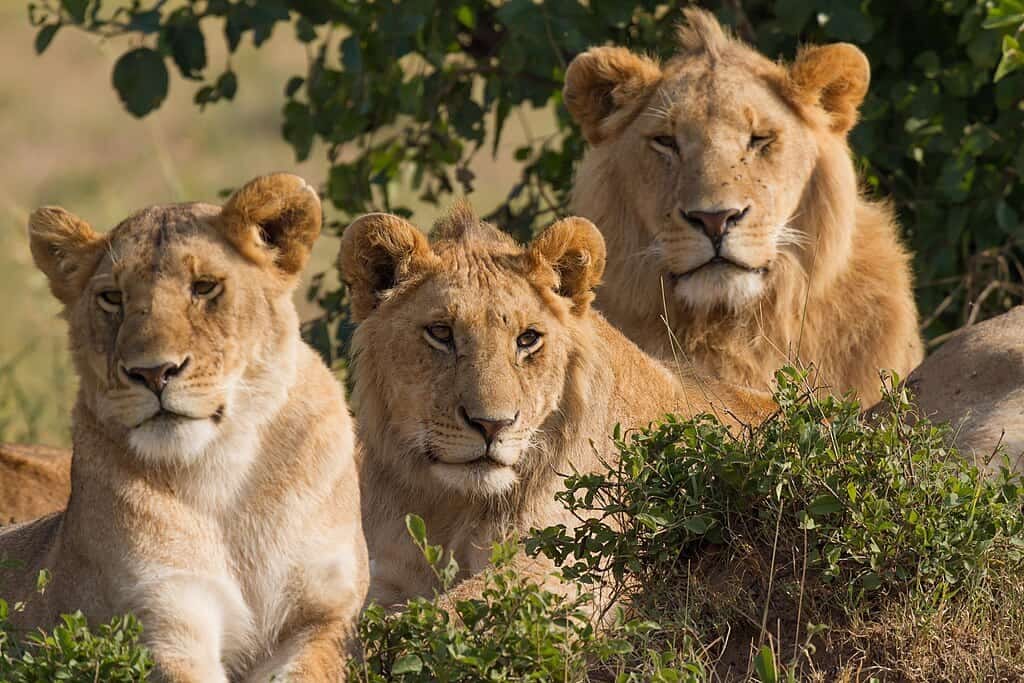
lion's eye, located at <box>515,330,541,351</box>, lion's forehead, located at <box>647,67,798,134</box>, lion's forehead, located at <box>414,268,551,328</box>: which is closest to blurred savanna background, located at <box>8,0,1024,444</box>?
lion's forehead, located at <box>647,67,798,134</box>

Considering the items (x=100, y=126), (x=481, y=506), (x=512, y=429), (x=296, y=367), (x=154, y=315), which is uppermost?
(x=154, y=315)

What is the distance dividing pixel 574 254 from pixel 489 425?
640 mm

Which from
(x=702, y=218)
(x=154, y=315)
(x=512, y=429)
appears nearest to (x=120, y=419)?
(x=154, y=315)

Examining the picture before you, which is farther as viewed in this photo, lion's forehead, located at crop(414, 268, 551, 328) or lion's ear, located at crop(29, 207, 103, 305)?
lion's forehead, located at crop(414, 268, 551, 328)

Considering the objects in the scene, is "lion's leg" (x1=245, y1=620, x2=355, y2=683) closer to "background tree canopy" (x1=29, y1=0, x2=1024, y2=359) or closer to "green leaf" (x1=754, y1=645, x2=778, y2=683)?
"green leaf" (x1=754, y1=645, x2=778, y2=683)

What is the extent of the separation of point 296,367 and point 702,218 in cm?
201

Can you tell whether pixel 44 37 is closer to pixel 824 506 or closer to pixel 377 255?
pixel 377 255

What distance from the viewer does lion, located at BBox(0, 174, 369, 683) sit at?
→ 3422mm

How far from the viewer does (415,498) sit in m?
4.49

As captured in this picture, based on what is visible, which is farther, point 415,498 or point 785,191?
point 785,191

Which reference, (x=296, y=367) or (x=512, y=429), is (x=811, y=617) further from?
(x=296, y=367)

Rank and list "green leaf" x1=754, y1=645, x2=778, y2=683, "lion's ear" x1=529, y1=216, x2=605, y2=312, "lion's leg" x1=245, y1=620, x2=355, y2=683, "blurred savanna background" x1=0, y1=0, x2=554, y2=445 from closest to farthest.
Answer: "green leaf" x1=754, y1=645, x2=778, y2=683
"lion's leg" x1=245, y1=620, x2=355, y2=683
"lion's ear" x1=529, y1=216, x2=605, y2=312
"blurred savanna background" x1=0, y1=0, x2=554, y2=445

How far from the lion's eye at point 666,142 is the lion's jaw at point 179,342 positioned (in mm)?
2233

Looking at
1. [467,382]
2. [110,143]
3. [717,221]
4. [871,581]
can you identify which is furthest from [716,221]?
[110,143]
